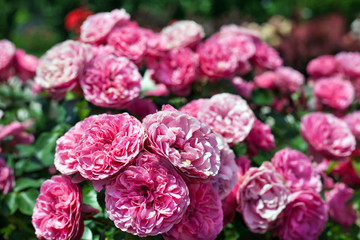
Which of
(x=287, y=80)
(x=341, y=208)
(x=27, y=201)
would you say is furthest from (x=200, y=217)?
(x=287, y=80)

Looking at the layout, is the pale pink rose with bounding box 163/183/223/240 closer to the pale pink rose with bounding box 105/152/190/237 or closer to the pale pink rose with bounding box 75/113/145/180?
the pale pink rose with bounding box 105/152/190/237

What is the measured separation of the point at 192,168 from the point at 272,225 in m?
0.50

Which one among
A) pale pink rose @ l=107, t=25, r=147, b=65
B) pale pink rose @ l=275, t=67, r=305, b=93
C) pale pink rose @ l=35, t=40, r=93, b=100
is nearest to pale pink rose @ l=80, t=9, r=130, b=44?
pale pink rose @ l=107, t=25, r=147, b=65

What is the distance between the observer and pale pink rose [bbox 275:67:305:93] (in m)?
2.14

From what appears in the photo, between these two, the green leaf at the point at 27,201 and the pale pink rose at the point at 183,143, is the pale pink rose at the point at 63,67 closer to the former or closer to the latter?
the green leaf at the point at 27,201

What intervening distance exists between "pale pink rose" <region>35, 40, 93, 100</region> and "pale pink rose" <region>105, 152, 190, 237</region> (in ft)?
1.85

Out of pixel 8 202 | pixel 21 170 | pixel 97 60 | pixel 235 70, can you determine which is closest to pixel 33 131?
pixel 21 170

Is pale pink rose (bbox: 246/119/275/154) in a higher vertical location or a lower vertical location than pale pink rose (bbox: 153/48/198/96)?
lower

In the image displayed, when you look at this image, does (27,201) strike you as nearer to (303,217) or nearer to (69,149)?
(69,149)

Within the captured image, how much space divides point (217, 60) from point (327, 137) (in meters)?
0.51

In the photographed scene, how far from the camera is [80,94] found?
5.34ft

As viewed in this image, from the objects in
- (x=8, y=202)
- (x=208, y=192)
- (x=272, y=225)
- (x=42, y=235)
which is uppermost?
(x=208, y=192)

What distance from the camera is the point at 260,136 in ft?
5.03

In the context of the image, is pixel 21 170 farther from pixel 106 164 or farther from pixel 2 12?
pixel 2 12
